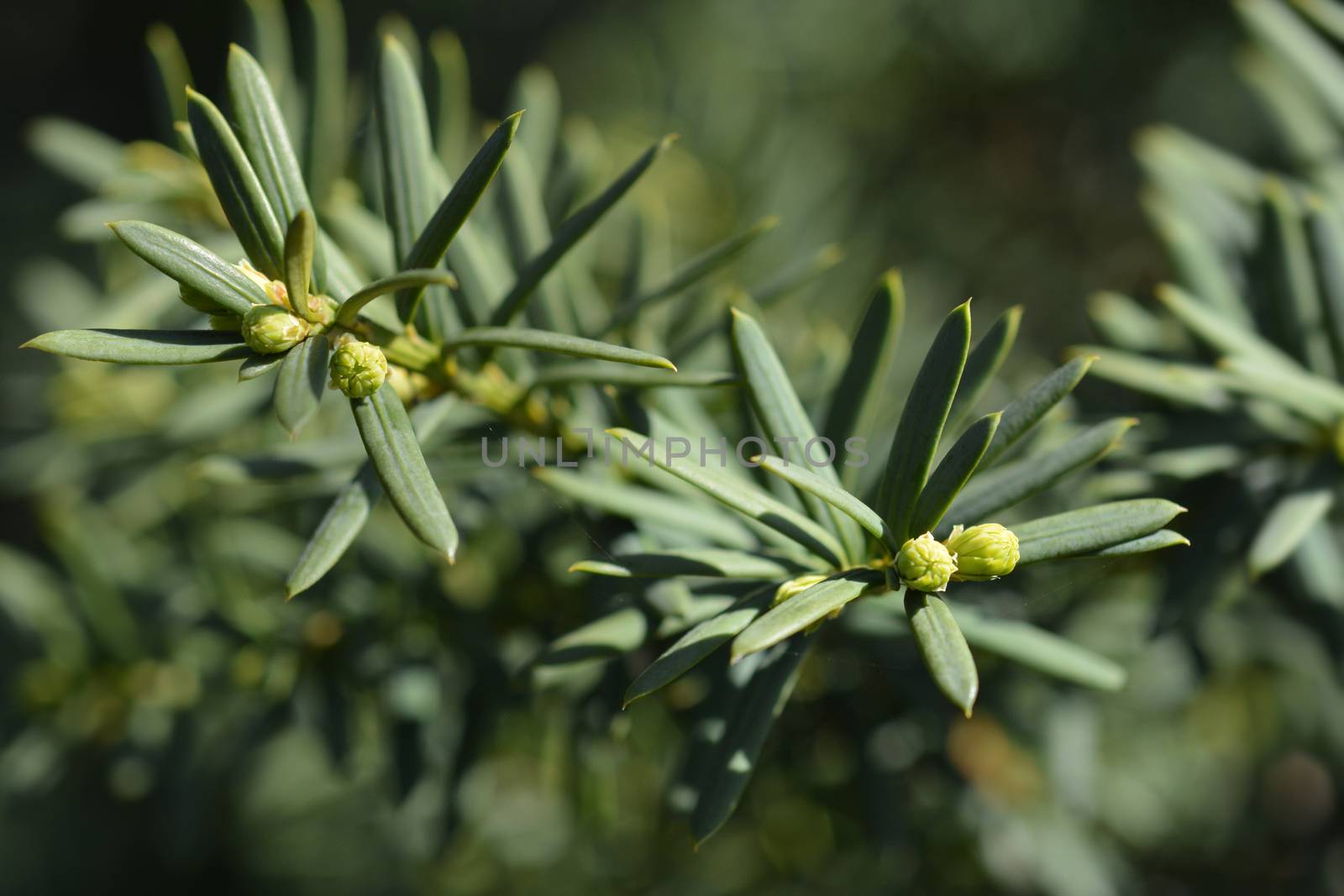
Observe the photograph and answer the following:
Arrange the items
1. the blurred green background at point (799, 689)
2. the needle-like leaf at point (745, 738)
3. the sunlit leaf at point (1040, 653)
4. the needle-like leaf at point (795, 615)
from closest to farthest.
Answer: the needle-like leaf at point (795, 615), the needle-like leaf at point (745, 738), the sunlit leaf at point (1040, 653), the blurred green background at point (799, 689)

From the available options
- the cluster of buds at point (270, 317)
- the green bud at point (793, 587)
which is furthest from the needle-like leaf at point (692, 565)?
the cluster of buds at point (270, 317)

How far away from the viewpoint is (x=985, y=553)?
1.95 ft

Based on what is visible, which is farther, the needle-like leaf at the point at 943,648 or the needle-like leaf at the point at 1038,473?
the needle-like leaf at the point at 1038,473

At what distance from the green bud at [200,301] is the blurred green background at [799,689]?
1.50 ft

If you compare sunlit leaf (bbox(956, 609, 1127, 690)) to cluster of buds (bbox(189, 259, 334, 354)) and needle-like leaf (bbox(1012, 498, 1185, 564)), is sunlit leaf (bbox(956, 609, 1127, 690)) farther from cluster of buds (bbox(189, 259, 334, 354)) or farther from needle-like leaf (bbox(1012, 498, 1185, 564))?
cluster of buds (bbox(189, 259, 334, 354))

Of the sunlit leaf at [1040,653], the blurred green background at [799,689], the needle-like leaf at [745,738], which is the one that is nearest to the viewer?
the needle-like leaf at [745,738]

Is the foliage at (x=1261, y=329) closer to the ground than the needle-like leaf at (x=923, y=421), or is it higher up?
closer to the ground

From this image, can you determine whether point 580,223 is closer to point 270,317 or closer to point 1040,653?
point 270,317

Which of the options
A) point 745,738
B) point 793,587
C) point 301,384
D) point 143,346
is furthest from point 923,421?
point 143,346

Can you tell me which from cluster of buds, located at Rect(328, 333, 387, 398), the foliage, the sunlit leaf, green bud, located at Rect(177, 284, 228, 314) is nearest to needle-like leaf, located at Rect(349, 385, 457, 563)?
cluster of buds, located at Rect(328, 333, 387, 398)

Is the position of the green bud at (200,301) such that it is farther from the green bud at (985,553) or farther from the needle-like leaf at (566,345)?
the green bud at (985,553)

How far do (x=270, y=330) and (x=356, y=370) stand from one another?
6cm

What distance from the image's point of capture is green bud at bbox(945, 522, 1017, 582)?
1.93ft

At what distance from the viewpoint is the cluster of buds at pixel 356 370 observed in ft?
1.98
